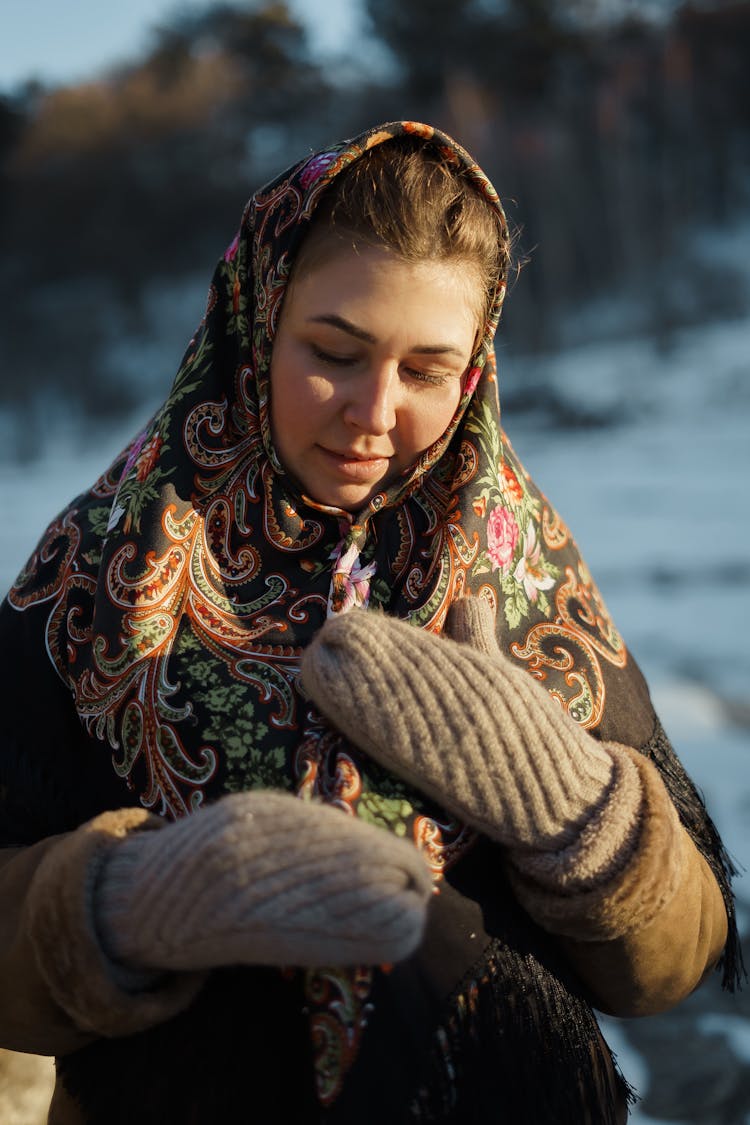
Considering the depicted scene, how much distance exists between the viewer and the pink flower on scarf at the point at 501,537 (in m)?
1.50

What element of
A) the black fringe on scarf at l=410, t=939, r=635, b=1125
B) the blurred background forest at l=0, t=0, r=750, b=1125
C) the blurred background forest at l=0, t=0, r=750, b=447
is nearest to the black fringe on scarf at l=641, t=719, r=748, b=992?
the black fringe on scarf at l=410, t=939, r=635, b=1125

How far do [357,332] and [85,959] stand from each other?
2.65 ft

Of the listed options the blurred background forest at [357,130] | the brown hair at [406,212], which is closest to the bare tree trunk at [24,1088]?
the brown hair at [406,212]

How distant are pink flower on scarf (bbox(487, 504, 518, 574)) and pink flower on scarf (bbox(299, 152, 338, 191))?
0.53 m

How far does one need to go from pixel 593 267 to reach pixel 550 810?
44.4 feet

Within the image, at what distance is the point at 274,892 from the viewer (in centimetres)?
104

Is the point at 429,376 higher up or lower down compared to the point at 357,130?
lower down

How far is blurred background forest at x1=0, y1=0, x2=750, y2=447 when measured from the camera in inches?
539

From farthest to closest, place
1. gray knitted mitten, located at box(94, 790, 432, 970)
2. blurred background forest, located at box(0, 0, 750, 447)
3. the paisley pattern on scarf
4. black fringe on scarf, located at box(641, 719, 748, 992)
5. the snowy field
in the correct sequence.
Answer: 1. blurred background forest, located at box(0, 0, 750, 447)
2. the snowy field
3. black fringe on scarf, located at box(641, 719, 748, 992)
4. the paisley pattern on scarf
5. gray knitted mitten, located at box(94, 790, 432, 970)

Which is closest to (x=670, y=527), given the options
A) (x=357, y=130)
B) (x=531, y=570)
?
(x=531, y=570)

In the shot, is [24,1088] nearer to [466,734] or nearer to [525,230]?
[466,734]

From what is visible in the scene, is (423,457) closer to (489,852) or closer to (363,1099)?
(489,852)

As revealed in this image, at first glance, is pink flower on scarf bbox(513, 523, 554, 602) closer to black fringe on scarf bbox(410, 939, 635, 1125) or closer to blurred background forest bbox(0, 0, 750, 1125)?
black fringe on scarf bbox(410, 939, 635, 1125)

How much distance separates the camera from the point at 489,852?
1.33m
